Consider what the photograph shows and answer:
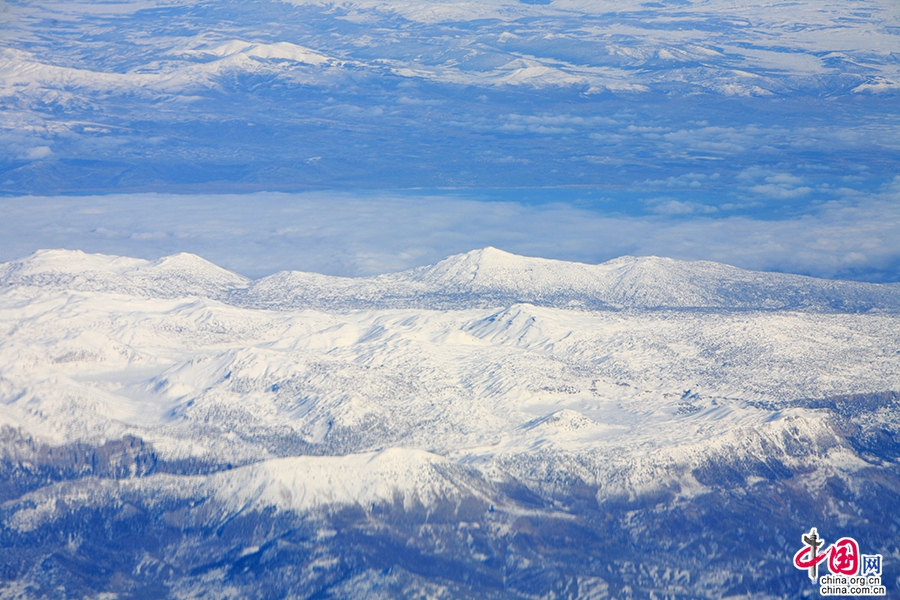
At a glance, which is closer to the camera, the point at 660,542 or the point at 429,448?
the point at 660,542

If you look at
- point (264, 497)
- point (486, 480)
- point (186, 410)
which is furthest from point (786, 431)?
point (186, 410)

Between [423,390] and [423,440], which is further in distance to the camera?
[423,390]

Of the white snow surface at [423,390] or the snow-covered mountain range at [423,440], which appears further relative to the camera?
the white snow surface at [423,390]

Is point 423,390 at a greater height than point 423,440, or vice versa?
point 423,440

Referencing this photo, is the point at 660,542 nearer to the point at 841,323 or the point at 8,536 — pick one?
the point at 8,536
